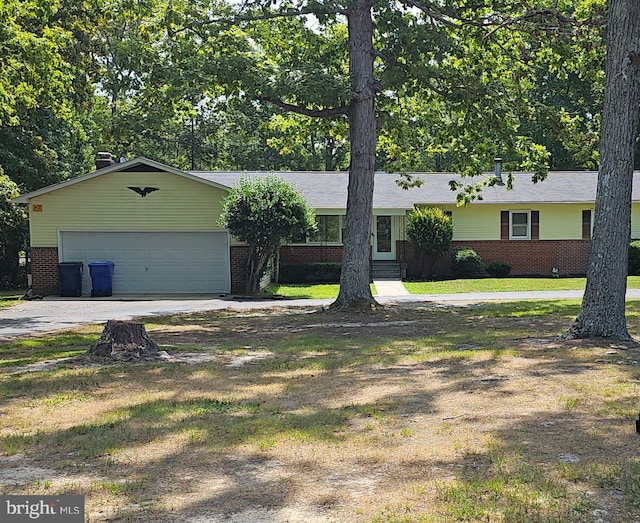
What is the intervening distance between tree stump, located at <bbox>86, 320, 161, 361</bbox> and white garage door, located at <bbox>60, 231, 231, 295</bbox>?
13513 millimetres

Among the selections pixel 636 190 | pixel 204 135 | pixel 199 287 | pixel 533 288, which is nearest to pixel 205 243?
pixel 199 287

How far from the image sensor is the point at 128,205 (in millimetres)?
23391

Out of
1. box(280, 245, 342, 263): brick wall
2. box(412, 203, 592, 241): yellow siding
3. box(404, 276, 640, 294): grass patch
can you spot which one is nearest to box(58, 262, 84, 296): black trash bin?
box(280, 245, 342, 263): brick wall

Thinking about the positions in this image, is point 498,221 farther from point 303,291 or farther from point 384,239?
point 303,291

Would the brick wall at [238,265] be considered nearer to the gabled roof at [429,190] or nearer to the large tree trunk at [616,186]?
the gabled roof at [429,190]

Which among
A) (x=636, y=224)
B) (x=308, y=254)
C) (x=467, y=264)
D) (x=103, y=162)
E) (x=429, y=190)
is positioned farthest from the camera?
(x=429, y=190)

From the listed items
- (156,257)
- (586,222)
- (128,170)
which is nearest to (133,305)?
(156,257)

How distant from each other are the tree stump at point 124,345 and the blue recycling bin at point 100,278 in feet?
43.7

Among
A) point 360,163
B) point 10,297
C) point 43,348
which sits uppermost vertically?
point 360,163

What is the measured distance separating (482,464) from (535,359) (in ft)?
14.6

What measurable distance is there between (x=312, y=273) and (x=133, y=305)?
8.62 m

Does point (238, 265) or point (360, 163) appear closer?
point (360, 163)

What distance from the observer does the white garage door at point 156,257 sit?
2361cm

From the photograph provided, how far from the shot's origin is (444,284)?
2542cm
